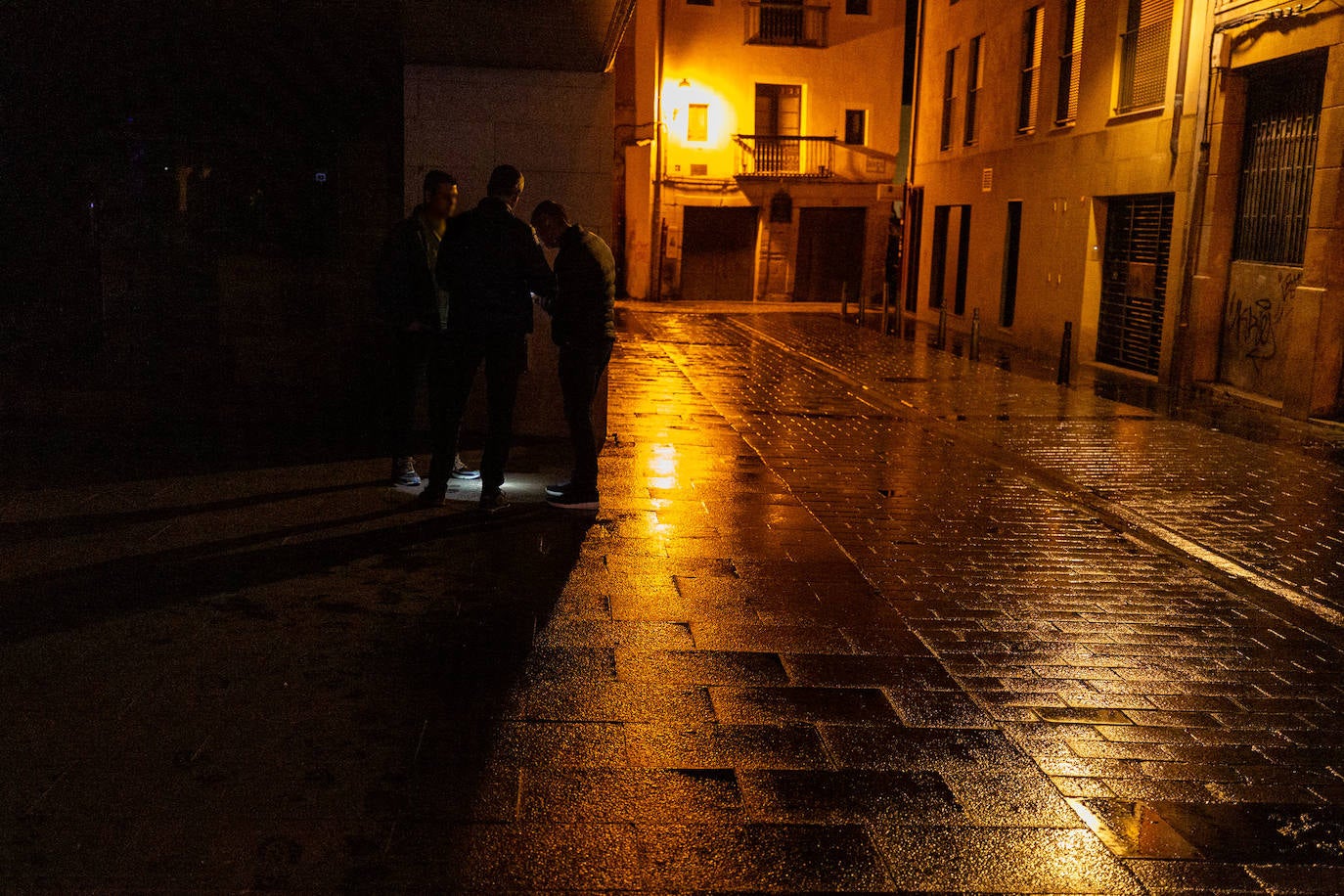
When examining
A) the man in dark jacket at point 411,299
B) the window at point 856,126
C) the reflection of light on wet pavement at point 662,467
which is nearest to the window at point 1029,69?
the window at point 856,126

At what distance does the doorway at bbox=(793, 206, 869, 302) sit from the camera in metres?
36.0

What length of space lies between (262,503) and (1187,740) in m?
4.94

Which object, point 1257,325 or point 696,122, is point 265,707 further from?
point 696,122

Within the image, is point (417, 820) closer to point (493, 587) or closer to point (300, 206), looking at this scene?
point (493, 587)

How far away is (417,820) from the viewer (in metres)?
3.51

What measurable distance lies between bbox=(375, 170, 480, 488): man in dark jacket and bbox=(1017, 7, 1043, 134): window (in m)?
16.5

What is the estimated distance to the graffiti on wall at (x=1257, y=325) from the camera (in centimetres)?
1393

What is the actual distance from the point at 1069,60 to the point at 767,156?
15634mm

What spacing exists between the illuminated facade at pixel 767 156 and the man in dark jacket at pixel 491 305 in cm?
2763

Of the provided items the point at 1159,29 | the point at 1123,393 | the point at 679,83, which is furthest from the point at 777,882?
the point at 679,83

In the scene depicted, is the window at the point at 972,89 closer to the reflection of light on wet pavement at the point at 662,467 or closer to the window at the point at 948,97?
the window at the point at 948,97

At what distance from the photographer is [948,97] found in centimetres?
2684

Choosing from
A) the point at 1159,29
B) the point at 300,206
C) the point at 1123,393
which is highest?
the point at 1159,29

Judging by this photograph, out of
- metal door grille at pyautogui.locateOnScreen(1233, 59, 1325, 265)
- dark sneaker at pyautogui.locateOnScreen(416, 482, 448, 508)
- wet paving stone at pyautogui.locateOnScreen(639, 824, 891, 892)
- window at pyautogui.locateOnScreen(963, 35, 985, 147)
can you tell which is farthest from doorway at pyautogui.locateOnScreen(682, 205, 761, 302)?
wet paving stone at pyautogui.locateOnScreen(639, 824, 891, 892)
